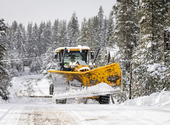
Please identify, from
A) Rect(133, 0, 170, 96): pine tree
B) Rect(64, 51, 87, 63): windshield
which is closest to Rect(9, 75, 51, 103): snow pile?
Rect(64, 51, 87, 63): windshield

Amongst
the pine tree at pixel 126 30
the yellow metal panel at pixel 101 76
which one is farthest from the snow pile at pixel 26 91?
the yellow metal panel at pixel 101 76

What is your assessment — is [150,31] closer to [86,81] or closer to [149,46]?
[149,46]

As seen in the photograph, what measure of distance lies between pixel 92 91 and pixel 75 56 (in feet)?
11.3

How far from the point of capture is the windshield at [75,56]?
10.7 metres

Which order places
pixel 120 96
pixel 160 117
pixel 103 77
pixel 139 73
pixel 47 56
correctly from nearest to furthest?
pixel 160 117 < pixel 103 77 < pixel 139 73 < pixel 120 96 < pixel 47 56

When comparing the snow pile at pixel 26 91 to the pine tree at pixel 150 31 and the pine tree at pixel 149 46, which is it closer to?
the pine tree at pixel 149 46

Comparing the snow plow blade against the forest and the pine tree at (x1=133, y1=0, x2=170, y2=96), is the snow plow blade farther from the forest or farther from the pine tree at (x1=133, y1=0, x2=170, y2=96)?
the pine tree at (x1=133, y1=0, x2=170, y2=96)

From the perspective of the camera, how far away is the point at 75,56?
10.8 metres

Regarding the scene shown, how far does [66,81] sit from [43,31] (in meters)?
64.9

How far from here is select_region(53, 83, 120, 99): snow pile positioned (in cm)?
762

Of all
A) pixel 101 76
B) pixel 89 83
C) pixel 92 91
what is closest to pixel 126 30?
pixel 101 76

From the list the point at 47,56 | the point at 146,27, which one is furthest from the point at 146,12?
the point at 47,56

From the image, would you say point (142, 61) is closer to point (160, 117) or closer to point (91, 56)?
point (91, 56)

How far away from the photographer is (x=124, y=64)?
1741 centimetres
